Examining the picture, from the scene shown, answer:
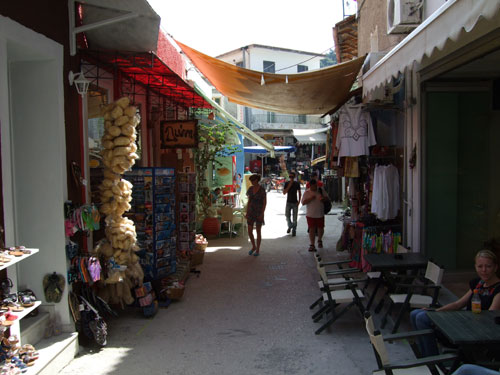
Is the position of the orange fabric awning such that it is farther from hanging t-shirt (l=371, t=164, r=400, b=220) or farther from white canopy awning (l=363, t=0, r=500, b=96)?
hanging t-shirt (l=371, t=164, r=400, b=220)

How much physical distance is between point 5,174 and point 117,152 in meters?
1.49

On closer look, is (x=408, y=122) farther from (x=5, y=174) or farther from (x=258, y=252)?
(x=5, y=174)

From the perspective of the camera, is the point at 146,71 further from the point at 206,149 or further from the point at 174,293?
the point at 206,149

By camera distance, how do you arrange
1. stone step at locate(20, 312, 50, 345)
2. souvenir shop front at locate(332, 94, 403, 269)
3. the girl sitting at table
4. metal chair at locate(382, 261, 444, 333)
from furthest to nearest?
souvenir shop front at locate(332, 94, 403, 269), metal chair at locate(382, 261, 444, 333), stone step at locate(20, 312, 50, 345), the girl sitting at table

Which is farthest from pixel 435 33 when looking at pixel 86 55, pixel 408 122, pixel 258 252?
pixel 258 252

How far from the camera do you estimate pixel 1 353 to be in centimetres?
337

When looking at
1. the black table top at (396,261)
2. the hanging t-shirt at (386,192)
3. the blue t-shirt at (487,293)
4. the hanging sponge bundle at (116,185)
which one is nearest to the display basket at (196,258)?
the hanging sponge bundle at (116,185)

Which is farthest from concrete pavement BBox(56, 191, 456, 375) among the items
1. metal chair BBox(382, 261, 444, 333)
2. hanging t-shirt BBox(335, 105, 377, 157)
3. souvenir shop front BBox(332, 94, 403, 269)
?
hanging t-shirt BBox(335, 105, 377, 157)

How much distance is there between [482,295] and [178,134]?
17.7 ft

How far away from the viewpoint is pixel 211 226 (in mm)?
11250

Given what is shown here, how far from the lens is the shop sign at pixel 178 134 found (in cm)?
755

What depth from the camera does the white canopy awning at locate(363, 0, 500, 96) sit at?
3.27 meters

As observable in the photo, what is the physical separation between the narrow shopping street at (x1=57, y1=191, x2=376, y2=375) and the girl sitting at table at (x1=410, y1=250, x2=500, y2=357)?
0.71 meters

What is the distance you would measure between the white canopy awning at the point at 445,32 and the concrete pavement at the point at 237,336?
3104mm
